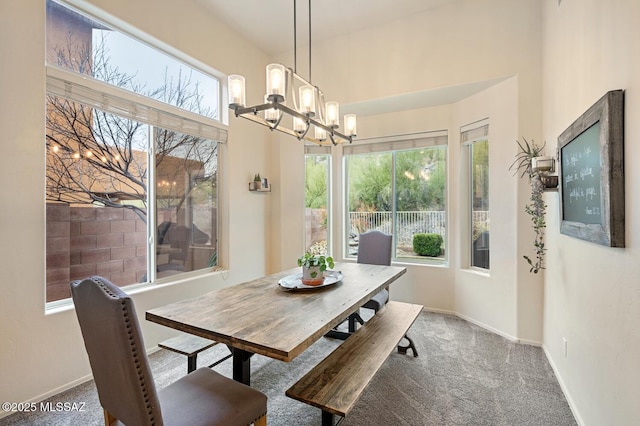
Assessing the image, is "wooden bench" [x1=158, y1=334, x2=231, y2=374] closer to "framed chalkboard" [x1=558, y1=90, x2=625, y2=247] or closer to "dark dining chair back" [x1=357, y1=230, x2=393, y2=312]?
"dark dining chair back" [x1=357, y1=230, x2=393, y2=312]

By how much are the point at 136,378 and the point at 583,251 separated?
248 cm

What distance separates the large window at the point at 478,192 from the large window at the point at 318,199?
194 cm

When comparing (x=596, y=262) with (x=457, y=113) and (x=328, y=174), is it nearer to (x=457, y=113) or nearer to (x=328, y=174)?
(x=457, y=113)

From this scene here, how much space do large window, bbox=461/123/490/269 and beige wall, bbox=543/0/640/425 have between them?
93cm

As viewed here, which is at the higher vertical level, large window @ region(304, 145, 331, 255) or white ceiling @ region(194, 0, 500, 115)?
white ceiling @ region(194, 0, 500, 115)

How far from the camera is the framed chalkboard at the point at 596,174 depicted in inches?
56.1

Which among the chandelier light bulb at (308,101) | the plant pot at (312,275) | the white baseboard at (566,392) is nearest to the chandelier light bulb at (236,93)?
the chandelier light bulb at (308,101)

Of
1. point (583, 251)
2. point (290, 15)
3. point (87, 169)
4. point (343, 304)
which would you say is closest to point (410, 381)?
point (343, 304)

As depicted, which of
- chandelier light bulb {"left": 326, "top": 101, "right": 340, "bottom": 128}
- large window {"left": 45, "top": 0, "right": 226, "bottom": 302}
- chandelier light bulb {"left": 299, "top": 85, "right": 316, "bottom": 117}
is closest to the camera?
chandelier light bulb {"left": 299, "top": 85, "right": 316, "bottom": 117}

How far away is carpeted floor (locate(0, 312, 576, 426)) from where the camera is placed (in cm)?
198

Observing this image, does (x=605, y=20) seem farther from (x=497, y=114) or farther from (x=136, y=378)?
(x=136, y=378)

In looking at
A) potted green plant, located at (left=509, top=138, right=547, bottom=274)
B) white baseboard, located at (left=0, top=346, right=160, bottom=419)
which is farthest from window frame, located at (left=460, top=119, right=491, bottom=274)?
white baseboard, located at (left=0, top=346, right=160, bottom=419)

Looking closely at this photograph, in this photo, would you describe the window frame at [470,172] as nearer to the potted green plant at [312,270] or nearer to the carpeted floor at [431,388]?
the carpeted floor at [431,388]

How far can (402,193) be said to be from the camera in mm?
4418
